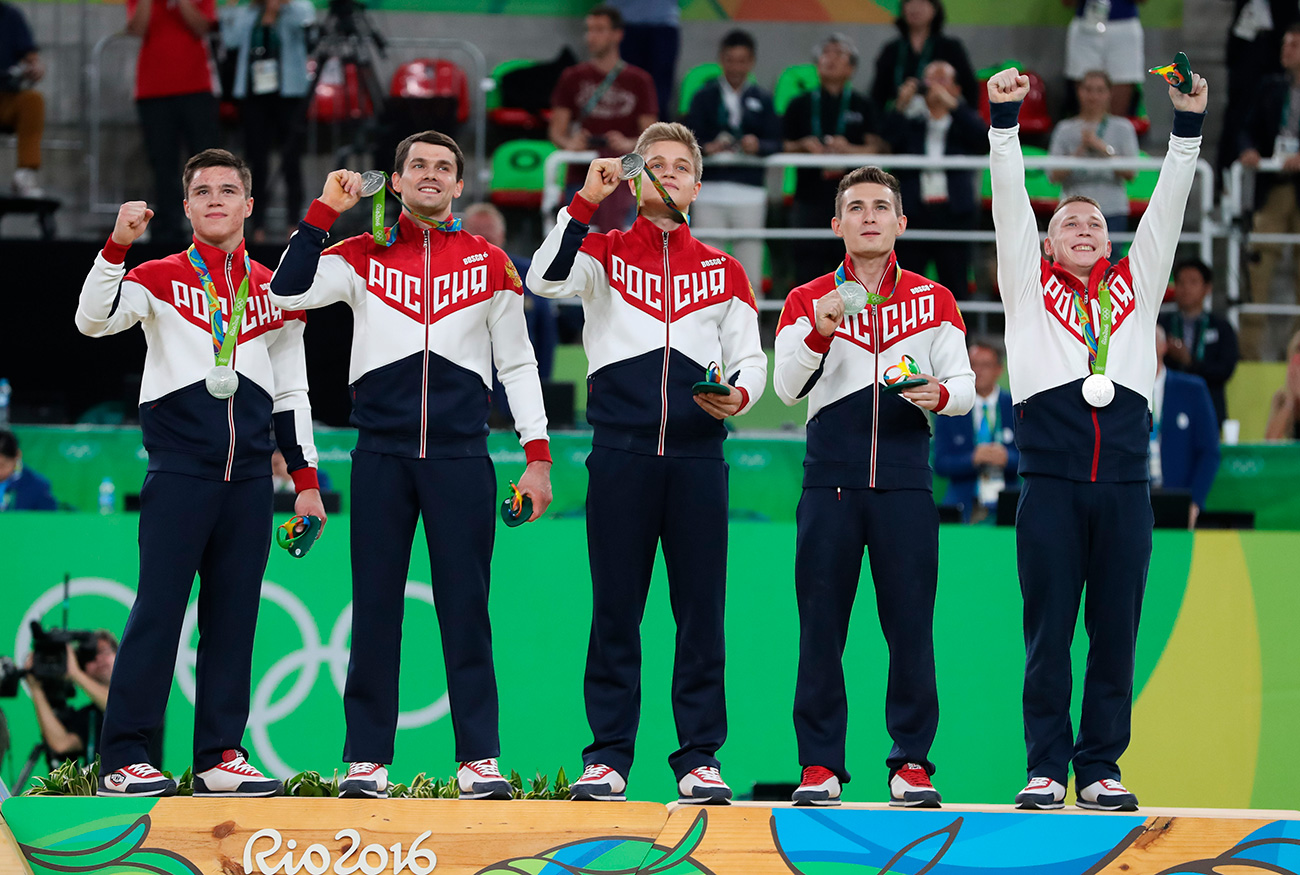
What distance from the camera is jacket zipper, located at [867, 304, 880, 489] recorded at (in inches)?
177

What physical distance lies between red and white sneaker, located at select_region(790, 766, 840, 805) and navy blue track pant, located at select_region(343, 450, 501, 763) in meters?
0.94

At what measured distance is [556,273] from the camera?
176 inches

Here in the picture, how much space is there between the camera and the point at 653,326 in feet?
15.1

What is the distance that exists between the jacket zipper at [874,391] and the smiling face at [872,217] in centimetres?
20

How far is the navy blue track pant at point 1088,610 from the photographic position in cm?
446

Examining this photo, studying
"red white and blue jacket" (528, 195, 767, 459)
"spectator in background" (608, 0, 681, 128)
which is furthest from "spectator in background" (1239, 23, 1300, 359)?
"red white and blue jacket" (528, 195, 767, 459)

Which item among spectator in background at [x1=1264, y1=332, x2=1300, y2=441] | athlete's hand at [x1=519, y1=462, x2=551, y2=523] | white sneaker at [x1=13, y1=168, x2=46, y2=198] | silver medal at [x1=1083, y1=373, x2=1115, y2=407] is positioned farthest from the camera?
white sneaker at [x1=13, y1=168, x2=46, y2=198]

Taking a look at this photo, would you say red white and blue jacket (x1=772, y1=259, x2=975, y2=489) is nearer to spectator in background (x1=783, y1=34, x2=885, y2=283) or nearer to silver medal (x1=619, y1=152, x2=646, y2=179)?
silver medal (x1=619, y1=152, x2=646, y2=179)

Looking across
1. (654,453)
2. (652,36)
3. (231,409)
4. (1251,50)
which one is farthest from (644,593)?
(1251,50)

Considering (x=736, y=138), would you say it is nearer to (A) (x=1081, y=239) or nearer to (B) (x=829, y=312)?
(A) (x=1081, y=239)

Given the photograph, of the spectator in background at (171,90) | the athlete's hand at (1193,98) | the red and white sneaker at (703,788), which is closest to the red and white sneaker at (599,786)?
the red and white sneaker at (703,788)

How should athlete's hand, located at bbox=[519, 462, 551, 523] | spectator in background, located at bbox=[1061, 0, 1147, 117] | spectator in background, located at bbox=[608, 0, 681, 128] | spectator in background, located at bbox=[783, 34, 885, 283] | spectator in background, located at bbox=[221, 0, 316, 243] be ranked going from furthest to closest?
spectator in background, located at bbox=[1061, 0, 1147, 117]
spectator in background, located at bbox=[608, 0, 681, 128]
spectator in background, located at bbox=[221, 0, 316, 243]
spectator in background, located at bbox=[783, 34, 885, 283]
athlete's hand, located at bbox=[519, 462, 551, 523]

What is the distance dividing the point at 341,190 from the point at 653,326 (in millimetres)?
1037

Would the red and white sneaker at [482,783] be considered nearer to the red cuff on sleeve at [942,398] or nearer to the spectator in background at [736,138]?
the red cuff on sleeve at [942,398]
